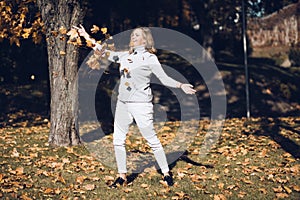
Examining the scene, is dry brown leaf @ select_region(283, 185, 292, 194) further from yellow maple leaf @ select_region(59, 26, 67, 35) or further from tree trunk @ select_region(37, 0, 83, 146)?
yellow maple leaf @ select_region(59, 26, 67, 35)

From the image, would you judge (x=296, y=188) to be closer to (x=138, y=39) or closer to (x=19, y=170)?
(x=138, y=39)

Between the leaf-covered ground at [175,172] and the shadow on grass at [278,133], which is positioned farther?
the shadow on grass at [278,133]

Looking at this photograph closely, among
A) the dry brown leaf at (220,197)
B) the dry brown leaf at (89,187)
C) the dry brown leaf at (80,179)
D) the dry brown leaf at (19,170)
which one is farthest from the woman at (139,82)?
the dry brown leaf at (19,170)

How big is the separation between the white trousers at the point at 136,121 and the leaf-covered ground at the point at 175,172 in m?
0.49

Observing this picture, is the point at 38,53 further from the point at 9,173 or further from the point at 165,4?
the point at 165,4

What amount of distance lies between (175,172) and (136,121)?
1515 mm

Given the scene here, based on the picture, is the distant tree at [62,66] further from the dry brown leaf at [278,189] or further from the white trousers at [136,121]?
the dry brown leaf at [278,189]

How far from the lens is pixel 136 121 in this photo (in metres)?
5.70

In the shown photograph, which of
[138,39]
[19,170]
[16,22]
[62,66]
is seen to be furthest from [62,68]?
[138,39]

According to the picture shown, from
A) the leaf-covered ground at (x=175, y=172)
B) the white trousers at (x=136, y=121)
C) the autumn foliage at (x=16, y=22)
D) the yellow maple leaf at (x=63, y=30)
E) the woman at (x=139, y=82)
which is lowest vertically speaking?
A: the leaf-covered ground at (x=175, y=172)

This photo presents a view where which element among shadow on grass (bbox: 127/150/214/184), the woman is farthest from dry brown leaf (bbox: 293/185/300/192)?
the woman

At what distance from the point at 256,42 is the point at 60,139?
30831 mm

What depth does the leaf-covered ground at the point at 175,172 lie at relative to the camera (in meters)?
5.77

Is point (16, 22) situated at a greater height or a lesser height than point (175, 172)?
greater
